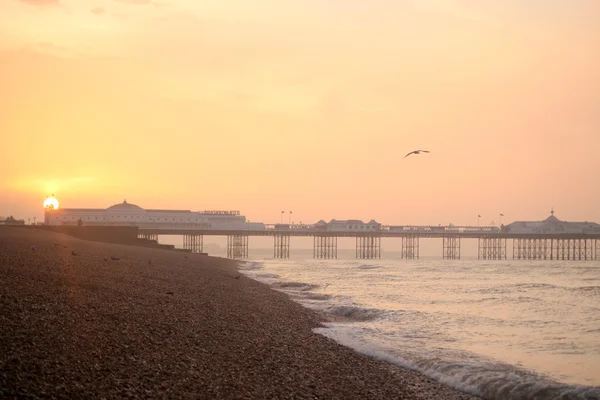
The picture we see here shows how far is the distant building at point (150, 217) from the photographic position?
120 metres

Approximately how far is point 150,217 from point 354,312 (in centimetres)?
11250

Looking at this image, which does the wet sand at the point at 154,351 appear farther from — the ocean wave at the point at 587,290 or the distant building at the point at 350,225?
the distant building at the point at 350,225

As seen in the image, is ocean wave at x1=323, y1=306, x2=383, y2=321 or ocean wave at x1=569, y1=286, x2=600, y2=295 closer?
ocean wave at x1=323, y1=306, x2=383, y2=321

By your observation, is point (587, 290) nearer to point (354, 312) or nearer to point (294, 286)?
point (294, 286)

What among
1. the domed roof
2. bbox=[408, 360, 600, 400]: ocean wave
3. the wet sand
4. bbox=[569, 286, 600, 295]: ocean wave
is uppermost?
the domed roof

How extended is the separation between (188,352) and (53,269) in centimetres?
650

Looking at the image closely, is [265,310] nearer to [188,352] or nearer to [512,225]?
[188,352]

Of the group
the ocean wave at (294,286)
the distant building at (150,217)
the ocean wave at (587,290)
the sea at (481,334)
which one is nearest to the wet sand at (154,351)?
the sea at (481,334)

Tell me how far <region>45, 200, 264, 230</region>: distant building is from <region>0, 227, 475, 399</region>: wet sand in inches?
Answer: 4166

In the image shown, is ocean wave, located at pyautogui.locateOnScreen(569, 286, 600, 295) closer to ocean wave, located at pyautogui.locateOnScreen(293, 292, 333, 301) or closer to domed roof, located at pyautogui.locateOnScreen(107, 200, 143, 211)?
ocean wave, located at pyautogui.locateOnScreen(293, 292, 333, 301)

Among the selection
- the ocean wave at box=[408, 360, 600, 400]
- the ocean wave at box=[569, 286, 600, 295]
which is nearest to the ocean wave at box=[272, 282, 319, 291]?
the ocean wave at box=[569, 286, 600, 295]

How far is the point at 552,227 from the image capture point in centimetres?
13025

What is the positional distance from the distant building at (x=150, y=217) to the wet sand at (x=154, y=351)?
105811 mm

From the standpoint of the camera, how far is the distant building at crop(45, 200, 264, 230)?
120m
